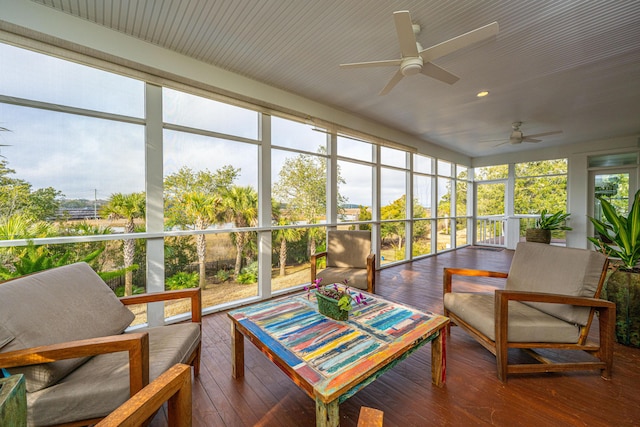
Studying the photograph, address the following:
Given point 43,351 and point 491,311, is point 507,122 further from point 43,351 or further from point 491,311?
point 43,351

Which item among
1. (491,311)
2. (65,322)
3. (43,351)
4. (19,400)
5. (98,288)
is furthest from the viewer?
(491,311)

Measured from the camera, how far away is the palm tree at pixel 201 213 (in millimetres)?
3023

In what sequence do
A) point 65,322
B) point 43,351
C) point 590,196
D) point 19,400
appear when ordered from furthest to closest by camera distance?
1. point 590,196
2. point 65,322
3. point 43,351
4. point 19,400

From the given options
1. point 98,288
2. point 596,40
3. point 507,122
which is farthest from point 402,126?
point 98,288

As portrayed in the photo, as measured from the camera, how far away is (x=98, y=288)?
1.64m

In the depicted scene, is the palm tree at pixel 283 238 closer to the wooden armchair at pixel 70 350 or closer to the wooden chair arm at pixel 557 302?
the wooden armchair at pixel 70 350

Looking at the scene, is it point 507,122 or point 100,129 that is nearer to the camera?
point 100,129

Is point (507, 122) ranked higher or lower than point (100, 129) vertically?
higher

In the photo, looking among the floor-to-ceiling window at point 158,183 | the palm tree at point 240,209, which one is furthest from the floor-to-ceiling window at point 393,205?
the palm tree at point 240,209

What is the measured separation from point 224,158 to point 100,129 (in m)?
1.22

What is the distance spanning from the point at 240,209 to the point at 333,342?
7.82 feet

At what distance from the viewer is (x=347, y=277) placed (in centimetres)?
310

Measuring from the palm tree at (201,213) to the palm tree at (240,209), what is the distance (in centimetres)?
15

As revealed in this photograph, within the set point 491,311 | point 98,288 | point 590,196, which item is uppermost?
point 590,196
